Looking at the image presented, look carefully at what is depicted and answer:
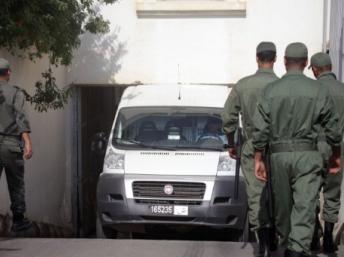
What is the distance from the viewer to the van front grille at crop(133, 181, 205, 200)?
29.0ft

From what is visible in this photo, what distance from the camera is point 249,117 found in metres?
7.18

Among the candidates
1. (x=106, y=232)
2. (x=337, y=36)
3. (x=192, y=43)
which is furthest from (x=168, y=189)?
(x=192, y=43)

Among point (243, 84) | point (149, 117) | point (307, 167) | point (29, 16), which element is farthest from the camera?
point (149, 117)

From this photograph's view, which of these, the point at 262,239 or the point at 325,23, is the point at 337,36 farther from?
the point at 262,239

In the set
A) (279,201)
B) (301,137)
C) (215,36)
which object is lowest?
(279,201)

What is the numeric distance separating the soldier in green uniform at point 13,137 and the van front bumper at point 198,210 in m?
1.44

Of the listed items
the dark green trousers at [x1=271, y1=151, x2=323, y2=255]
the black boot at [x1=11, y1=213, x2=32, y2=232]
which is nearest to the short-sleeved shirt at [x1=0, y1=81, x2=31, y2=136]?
the black boot at [x1=11, y1=213, x2=32, y2=232]

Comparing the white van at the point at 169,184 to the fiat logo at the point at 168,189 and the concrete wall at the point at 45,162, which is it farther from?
the concrete wall at the point at 45,162

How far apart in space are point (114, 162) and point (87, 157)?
5165 mm

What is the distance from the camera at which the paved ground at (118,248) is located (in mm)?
7441

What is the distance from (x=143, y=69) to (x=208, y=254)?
234 inches

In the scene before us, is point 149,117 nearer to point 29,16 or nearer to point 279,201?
point 29,16

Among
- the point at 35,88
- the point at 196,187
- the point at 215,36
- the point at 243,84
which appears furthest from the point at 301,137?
the point at 215,36

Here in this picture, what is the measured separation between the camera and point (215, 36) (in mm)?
12758
